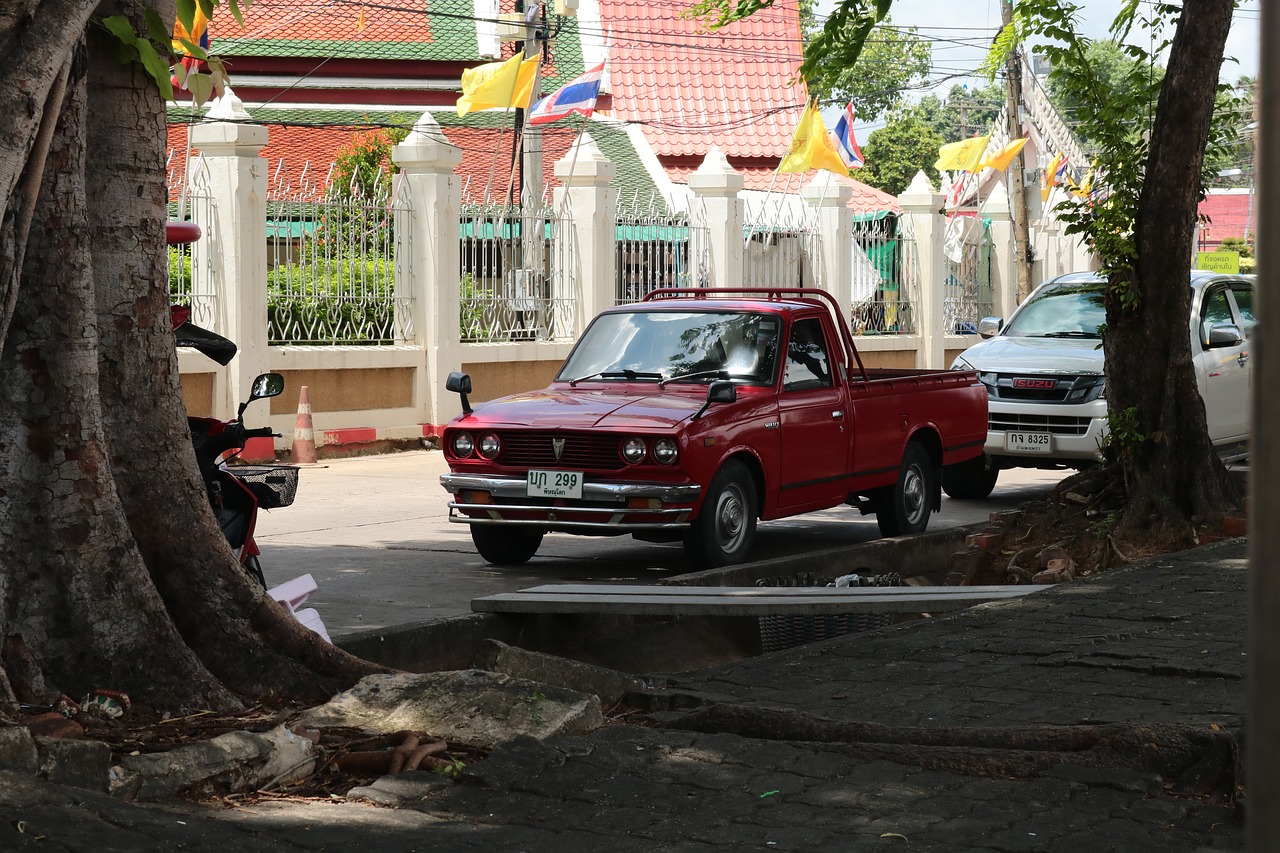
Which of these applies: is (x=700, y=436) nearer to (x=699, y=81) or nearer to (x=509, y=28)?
(x=509, y=28)

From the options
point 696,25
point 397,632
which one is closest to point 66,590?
point 397,632

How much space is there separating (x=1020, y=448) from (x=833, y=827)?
9.31 m

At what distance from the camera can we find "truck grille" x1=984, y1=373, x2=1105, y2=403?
13273 millimetres

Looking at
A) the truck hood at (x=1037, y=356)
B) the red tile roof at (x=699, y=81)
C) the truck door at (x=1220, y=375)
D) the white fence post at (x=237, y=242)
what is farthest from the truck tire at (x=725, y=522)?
the red tile roof at (x=699, y=81)

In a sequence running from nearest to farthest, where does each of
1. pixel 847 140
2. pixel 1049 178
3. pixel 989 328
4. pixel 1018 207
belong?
pixel 989 328
pixel 847 140
pixel 1018 207
pixel 1049 178

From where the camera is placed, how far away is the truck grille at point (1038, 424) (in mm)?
13250

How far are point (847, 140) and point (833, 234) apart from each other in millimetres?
4164

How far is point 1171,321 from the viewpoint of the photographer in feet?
33.6

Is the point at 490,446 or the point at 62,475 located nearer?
the point at 62,475

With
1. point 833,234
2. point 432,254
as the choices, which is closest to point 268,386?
point 432,254

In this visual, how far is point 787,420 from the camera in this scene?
10.0 meters

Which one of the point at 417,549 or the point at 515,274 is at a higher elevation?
the point at 515,274

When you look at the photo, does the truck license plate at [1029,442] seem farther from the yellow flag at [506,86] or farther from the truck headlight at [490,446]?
the yellow flag at [506,86]

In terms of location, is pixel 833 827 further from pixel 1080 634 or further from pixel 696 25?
pixel 696 25
